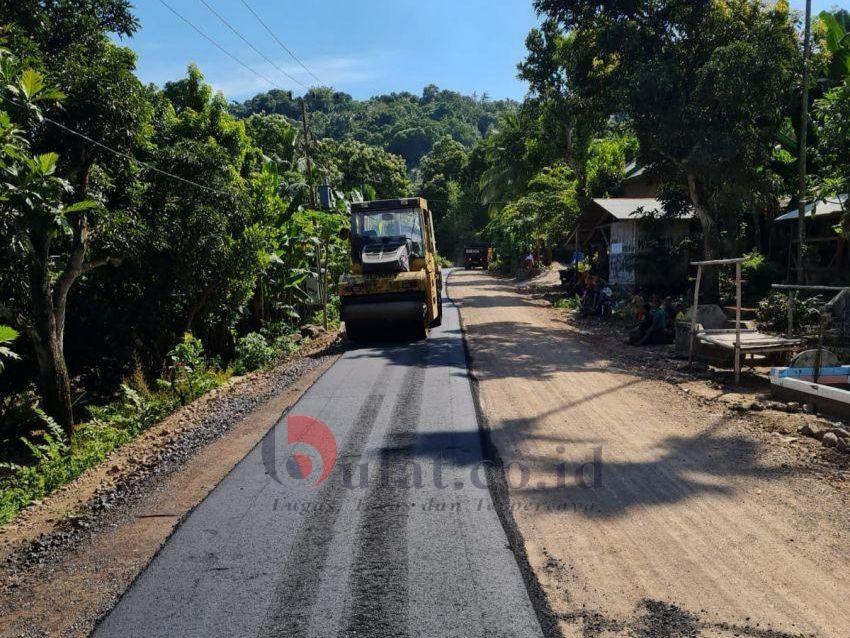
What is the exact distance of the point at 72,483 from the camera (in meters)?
8.40

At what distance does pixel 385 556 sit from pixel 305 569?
2.04 ft

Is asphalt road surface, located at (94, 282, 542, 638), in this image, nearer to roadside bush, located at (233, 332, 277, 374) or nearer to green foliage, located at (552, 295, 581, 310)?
roadside bush, located at (233, 332, 277, 374)

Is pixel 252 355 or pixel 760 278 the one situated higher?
pixel 760 278

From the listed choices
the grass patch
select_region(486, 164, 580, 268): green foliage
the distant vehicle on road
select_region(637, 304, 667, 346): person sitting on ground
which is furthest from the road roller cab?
the distant vehicle on road

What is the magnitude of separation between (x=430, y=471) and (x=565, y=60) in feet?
54.4

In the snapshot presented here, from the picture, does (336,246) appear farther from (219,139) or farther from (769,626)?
(769,626)

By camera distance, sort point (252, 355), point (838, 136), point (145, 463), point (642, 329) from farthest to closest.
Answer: point (252, 355) < point (642, 329) < point (838, 136) < point (145, 463)

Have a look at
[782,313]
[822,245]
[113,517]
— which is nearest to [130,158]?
[113,517]

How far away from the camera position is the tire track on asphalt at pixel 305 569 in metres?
4.21

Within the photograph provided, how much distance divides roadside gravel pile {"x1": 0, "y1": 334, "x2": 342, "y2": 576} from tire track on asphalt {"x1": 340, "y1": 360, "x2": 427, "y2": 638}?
8.47 ft

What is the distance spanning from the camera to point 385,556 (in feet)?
16.5

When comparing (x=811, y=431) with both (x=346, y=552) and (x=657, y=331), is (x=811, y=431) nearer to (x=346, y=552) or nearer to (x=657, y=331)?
(x=346, y=552)

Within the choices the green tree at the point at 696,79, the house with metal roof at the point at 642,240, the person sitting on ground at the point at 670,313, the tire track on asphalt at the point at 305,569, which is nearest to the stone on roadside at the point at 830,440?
the tire track on asphalt at the point at 305,569

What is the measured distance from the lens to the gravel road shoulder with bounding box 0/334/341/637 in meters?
4.82
